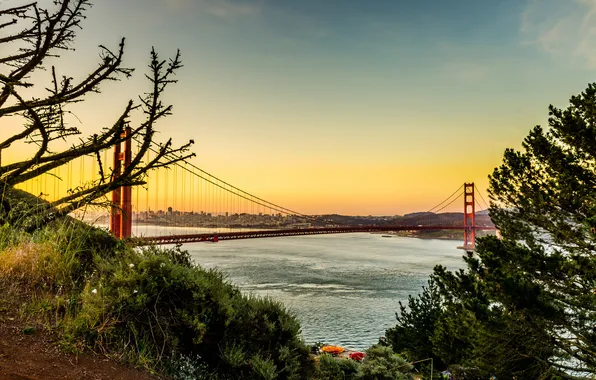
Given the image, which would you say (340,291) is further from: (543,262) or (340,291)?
(543,262)

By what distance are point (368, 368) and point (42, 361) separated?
6.01 metres

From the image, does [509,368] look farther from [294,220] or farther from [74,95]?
[294,220]

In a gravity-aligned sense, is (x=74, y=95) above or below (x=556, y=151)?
below

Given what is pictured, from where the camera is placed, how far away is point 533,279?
13172 millimetres

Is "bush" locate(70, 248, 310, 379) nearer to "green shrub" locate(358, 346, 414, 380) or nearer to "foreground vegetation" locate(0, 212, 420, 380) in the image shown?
"foreground vegetation" locate(0, 212, 420, 380)

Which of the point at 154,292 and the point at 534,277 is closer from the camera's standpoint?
the point at 154,292

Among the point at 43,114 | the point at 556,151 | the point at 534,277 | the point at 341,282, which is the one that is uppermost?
the point at 556,151

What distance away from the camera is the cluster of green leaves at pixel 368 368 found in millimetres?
7000

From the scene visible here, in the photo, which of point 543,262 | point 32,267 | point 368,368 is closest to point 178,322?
point 32,267

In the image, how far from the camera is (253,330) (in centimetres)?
389

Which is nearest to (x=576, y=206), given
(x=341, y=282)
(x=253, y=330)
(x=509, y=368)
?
(x=509, y=368)

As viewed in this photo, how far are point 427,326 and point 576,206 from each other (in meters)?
6.73

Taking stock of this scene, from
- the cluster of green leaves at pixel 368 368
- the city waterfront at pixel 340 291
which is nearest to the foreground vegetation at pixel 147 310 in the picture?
the cluster of green leaves at pixel 368 368

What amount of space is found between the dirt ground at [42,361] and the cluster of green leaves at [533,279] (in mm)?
9060
